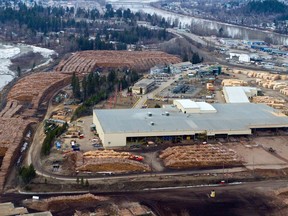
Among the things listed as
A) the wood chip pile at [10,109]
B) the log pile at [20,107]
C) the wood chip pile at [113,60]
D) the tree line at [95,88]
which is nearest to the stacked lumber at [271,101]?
the tree line at [95,88]

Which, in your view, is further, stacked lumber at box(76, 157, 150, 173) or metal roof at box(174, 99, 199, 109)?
metal roof at box(174, 99, 199, 109)

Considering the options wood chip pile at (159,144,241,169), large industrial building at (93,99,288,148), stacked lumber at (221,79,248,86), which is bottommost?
stacked lumber at (221,79,248,86)

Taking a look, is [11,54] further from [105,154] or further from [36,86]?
[105,154]

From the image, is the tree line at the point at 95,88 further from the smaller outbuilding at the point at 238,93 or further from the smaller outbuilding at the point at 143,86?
the smaller outbuilding at the point at 238,93

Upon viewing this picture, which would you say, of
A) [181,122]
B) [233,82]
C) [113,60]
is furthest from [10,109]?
[113,60]

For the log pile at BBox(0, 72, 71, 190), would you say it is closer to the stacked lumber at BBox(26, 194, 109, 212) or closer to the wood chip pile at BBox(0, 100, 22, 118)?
the wood chip pile at BBox(0, 100, 22, 118)

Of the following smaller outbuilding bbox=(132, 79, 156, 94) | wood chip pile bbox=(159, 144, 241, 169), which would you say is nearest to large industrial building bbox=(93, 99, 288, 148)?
wood chip pile bbox=(159, 144, 241, 169)
